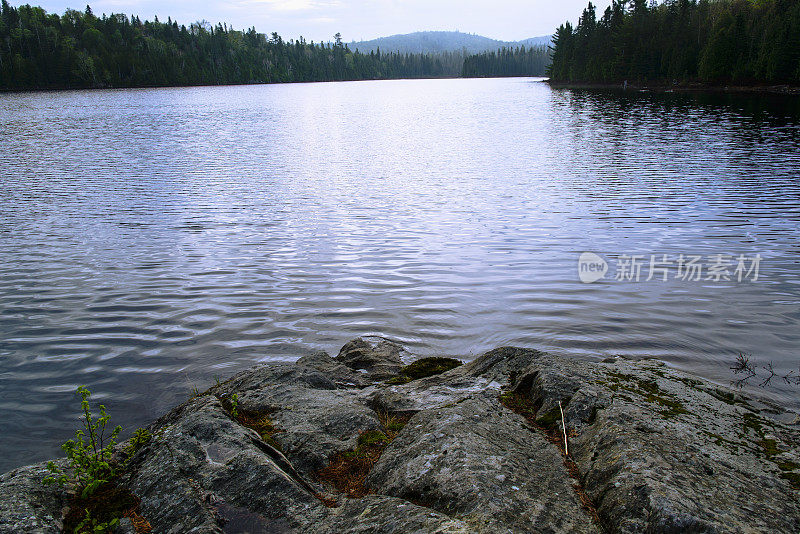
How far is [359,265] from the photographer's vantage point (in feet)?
43.9

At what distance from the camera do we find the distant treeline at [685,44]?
8231 cm

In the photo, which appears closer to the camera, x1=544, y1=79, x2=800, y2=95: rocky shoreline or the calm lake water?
the calm lake water

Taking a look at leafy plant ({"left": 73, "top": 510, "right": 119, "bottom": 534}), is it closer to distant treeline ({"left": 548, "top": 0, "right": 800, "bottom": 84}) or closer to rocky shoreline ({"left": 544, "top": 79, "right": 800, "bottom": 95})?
rocky shoreline ({"left": 544, "top": 79, "right": 800, "bottom": 95})

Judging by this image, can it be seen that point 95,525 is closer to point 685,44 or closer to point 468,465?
point 468,465

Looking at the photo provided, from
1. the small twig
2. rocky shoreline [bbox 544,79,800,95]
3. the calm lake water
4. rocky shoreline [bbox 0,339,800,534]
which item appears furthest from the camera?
rocky shoreline [bbox 544,79,800,95]

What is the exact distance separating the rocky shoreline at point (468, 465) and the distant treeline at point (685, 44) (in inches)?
3886

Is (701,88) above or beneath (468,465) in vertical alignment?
above

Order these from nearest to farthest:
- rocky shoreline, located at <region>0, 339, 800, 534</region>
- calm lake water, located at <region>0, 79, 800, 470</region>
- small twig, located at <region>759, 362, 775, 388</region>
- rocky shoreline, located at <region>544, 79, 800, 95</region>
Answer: rocky shoreline, located at <region>0, 339, 800, 534</region>, small twig, located at <region>759, 362, 775, 388</region>, calm lake water, located at <region>0, 79, 800, 470</region>, rocky shoreline, located at <region>544, 79, 800, 95</region>

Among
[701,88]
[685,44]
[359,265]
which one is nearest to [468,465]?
[359,265]

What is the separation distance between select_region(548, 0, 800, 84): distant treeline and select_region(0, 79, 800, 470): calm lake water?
2717 inches

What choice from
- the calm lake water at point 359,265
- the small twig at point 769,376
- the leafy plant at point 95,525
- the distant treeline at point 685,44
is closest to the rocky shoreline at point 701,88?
the distant treeline at point 685,44

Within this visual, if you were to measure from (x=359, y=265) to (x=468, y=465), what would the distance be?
1001 cm

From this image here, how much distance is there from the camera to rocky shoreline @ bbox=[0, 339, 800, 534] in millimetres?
3232

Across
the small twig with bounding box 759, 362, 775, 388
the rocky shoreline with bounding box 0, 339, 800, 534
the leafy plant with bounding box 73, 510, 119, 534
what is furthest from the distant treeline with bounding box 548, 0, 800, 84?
the leafy plant with bounding box 73, 510, 119, 534
